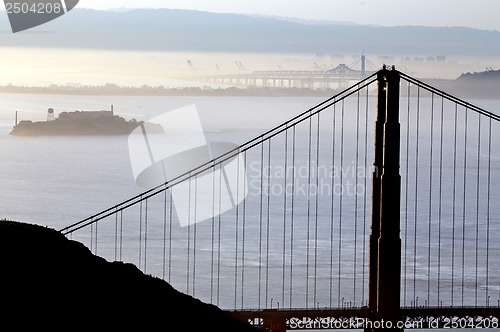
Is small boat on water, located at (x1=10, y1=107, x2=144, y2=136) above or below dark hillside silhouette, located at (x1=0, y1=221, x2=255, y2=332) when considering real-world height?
above

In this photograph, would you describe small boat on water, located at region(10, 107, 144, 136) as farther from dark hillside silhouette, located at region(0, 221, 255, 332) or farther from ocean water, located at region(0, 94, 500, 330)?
dark hillside silhouette, located at region(0, 221, 255, 332)

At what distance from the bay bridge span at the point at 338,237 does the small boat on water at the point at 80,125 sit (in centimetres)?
1598

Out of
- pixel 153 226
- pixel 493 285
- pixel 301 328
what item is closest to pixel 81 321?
pixel 301 328

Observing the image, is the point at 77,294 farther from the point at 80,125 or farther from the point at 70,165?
the point at 80,125

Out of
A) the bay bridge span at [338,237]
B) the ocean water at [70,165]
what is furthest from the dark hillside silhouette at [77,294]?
the ocean water at [70,165]

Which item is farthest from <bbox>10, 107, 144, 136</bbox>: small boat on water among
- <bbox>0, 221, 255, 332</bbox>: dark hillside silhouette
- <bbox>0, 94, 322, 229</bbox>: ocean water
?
<bbox>0, 221, 255, 332</bbox>: dark hillside silhouette

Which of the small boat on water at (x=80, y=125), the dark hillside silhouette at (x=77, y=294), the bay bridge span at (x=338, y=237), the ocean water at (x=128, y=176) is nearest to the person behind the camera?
the dark hillside silhouette at (x=77, y=294)

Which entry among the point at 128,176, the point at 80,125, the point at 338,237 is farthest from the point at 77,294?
the point at 80,125

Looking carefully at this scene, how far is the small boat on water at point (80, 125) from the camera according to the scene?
452ft

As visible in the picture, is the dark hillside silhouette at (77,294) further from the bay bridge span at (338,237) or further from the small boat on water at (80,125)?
the small boat on water at (80,125)

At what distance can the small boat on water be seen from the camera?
13786cm

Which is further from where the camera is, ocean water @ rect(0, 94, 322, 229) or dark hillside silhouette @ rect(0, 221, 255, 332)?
ocean water @ rect(0, 94, 322, 229)

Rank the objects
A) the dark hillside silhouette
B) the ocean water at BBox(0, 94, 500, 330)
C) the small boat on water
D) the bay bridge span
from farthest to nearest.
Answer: the small boat on water
the ocean water at BBox(0, 94, 500, 330)
the bay bridge span
the dark hillside silhouette

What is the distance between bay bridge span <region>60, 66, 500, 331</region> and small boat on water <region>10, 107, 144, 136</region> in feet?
52.4
